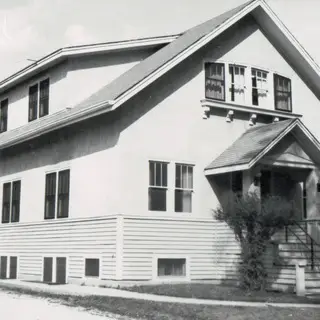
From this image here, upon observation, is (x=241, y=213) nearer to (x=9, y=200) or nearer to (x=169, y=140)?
(x=169, y=140)

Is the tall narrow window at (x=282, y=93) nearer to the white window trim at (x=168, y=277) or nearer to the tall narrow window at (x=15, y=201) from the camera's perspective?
the white window trim at (x=168, y=277)

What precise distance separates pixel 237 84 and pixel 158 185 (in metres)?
4.86

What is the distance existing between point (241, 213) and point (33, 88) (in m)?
11.0

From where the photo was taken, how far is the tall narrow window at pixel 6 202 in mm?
23123

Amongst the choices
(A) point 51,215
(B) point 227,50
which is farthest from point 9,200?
(B) point 227,50

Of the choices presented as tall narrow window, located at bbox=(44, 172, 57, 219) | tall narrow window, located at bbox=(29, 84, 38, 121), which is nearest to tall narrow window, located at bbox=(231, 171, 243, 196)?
tall narrow window, located at bbox=(44, 172, 57, 219)

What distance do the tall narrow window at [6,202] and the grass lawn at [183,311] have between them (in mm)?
10749

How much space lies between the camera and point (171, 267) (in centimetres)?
1784

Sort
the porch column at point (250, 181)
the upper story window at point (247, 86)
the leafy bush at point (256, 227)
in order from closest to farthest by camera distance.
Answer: the leafy bush at point (256, 227), the porch column at point (250, 181), the upper story window at point (247, 86)

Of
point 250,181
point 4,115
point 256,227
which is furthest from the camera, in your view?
point 4,115

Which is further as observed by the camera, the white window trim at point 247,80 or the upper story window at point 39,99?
the upper story window at point 39,99

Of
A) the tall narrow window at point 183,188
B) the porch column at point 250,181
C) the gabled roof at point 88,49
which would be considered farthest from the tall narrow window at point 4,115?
the porch column at point 250,181

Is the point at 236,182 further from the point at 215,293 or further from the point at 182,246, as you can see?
the point at 215,293

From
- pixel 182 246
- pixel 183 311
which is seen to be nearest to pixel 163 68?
pixel 182 246
